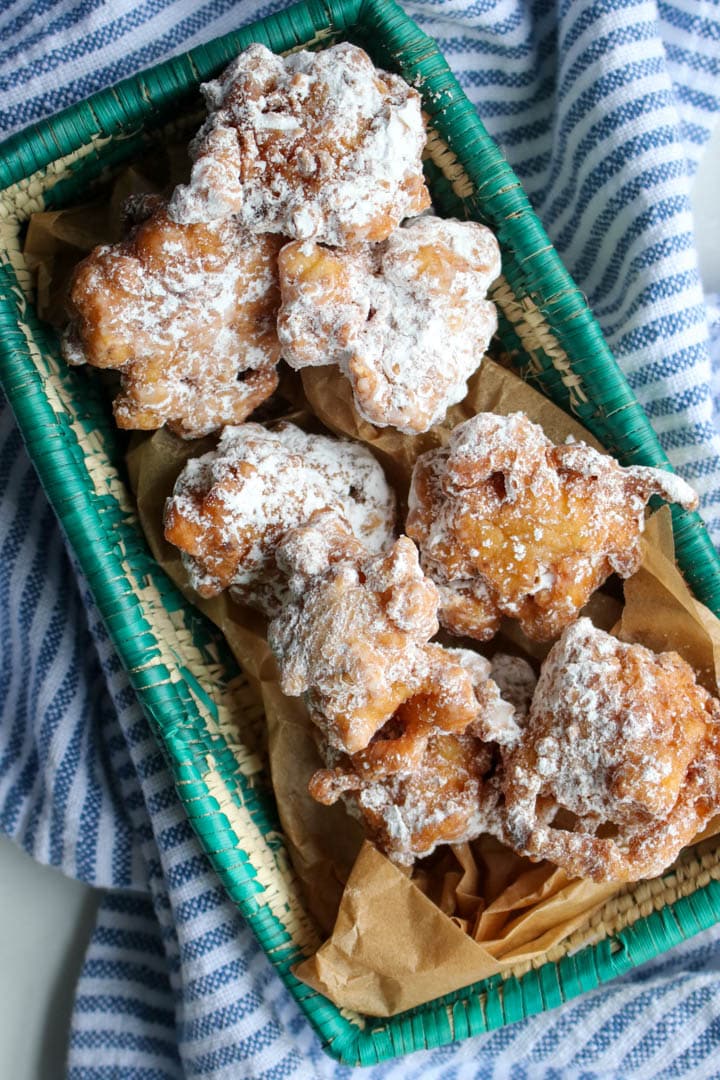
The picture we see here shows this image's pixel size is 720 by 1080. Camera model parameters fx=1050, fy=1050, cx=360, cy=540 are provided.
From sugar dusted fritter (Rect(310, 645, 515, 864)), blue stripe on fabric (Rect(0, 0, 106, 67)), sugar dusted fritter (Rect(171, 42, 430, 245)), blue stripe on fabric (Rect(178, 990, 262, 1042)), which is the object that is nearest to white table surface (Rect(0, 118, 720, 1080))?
blue stripe on fabric (Rect(178, 990, 262, 1042))

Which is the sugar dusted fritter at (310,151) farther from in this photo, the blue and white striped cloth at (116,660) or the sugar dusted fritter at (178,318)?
the blue and white striped cloth at (116,660)

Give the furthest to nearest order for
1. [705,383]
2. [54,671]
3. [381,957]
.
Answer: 1. [54,671]
2. [705,383]
3. [381,957]

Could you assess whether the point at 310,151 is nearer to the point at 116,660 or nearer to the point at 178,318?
the point at 178,318

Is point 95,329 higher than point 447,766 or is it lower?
higher

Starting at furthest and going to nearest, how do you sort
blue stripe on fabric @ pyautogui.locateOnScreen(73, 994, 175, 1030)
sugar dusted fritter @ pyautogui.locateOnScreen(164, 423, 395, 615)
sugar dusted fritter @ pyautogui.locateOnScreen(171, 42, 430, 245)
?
blue stripe on fabric @ pyautogui.locateOnScreen(73, 994, 175, 1030), sugar dusted fritter @ pyautogui.locateOnScreen(164, 423, 395, 615), sugar dusted fritter @ pyautogui.locateOnScreen(171, 42, 430, 245)

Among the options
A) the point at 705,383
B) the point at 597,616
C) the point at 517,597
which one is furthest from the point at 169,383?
the point at 705,383

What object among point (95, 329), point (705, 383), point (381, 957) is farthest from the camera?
point (705, 383)

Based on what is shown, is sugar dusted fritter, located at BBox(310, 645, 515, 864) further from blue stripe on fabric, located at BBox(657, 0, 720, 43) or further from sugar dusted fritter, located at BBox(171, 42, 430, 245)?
blue stripe on fabric, located at BBox(657, 0, 720, 43)

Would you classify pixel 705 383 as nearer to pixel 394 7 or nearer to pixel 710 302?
pixel 710 302
